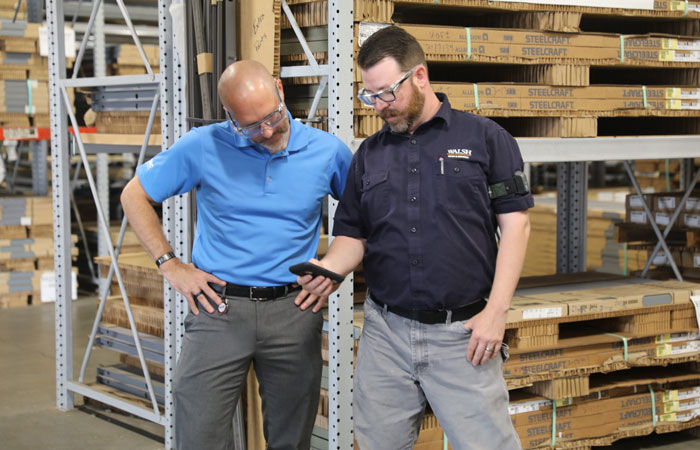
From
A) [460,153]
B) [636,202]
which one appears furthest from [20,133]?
[460,153]

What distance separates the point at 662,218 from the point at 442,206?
419cm

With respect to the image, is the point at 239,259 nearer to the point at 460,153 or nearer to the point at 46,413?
the point at 460,153

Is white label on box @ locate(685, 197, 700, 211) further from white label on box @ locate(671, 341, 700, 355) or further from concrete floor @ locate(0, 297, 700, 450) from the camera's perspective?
concrete floor @ locate(0, 297, 700, 450)

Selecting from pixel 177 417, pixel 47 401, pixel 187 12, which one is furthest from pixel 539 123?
pixel 47 401

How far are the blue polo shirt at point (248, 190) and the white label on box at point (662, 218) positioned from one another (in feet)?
13.0

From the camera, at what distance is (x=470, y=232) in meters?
3.16

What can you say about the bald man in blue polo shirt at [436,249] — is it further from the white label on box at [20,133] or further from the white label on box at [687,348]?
the white label on box at [20,133]

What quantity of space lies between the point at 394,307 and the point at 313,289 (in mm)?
341

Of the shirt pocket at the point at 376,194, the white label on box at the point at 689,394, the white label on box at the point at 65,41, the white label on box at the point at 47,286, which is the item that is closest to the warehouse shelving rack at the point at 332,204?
the shirt pocket at the point at 376,194

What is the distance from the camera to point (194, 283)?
140 inches

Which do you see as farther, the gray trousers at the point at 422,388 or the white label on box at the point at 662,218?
the white label on box at the point at 662,218

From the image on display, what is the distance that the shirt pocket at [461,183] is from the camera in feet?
10.2

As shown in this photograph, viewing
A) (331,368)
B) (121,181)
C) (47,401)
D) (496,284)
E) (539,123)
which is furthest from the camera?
(121,181)

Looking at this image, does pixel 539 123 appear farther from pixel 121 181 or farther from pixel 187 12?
pixel 121 181
